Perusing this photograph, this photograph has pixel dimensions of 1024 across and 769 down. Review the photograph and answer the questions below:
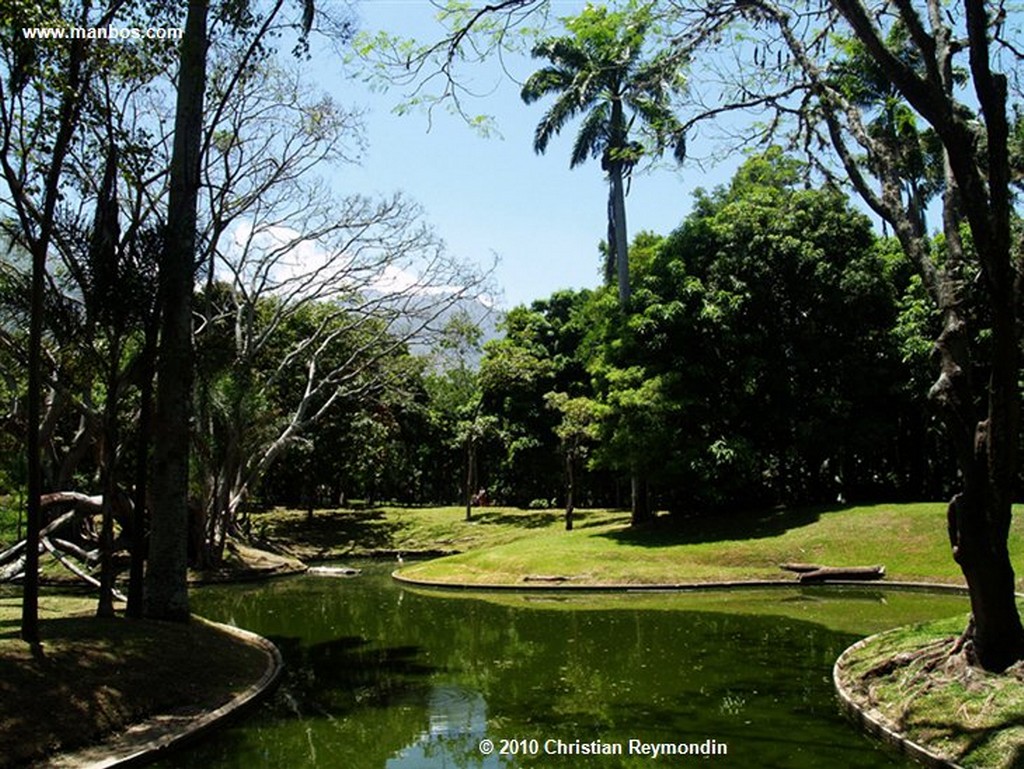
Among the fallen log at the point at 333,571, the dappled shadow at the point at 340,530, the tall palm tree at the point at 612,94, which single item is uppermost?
the tall palm tree at the point at 612,94

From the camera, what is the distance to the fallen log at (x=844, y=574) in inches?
807

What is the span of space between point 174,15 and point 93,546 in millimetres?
21719

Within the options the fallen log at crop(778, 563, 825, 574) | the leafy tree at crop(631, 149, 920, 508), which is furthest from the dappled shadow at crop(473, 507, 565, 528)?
the fallen log at crop(778, 563, 825, 574)

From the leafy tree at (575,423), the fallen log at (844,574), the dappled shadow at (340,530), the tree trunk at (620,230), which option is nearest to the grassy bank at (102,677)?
the fallen log at (844,574)

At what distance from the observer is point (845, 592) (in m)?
19.6

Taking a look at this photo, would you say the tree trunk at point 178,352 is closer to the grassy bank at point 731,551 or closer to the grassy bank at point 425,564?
the grassy bank at point 425,564

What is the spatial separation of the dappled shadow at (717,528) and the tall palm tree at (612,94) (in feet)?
25.8

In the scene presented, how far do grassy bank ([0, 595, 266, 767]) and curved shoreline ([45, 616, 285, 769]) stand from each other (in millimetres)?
141

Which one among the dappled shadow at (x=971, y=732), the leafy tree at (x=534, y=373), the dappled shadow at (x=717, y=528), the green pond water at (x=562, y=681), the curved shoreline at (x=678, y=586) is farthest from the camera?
the leafy tree at (x=534, y=373)

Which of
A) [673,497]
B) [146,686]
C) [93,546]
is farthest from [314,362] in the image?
[146,686]

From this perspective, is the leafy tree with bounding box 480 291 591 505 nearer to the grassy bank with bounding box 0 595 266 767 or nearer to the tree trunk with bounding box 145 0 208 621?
the tree trunk with bounding box 145 0 208 621

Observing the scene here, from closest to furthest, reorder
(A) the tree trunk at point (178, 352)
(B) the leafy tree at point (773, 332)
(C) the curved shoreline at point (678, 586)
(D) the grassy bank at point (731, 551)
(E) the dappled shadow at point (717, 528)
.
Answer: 1. (A) the tree trunk at point (178, 352)
2. (C) the curved shoreline at point (678, 586)
3. (D) the grassy bank at point (731, 551)
4. (E) the dappled shadow at point (717, 528)
5. (B) the leafy tree at point (773, 332)

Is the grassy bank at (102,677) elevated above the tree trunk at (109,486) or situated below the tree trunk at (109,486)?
below

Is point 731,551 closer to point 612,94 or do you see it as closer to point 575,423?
point 575,423
